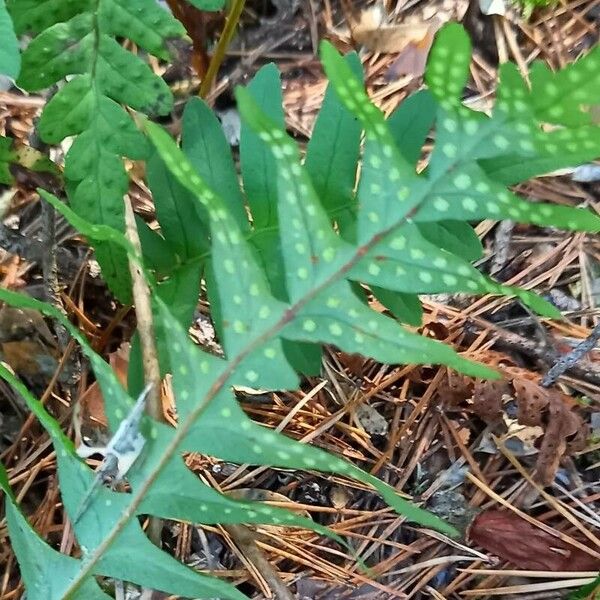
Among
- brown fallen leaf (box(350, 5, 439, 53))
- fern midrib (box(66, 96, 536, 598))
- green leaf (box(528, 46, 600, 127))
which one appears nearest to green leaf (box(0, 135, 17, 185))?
fern midrib (box(66, 96, 536, 598))

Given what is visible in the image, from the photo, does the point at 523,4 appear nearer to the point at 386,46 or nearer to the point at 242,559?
the point at 386,46

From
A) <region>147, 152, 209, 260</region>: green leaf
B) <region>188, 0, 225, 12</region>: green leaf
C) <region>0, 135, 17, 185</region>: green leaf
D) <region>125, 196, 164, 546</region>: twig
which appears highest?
<region>188, 0, 225, 12</region>: green leaf

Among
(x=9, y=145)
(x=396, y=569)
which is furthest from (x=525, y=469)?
(x=9, y=145)

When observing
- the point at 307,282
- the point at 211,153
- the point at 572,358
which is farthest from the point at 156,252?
the point at 572,358

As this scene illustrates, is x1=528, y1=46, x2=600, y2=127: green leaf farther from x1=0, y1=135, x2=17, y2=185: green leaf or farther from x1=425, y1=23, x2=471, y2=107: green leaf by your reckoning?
x1=0, y1=135, x2=17, y2=185: green leaf

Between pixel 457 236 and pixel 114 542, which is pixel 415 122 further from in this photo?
pixel 114 542

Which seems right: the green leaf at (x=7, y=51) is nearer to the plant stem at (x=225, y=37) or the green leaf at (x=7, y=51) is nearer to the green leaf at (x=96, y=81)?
the green leaf at (x=96, y=81)
